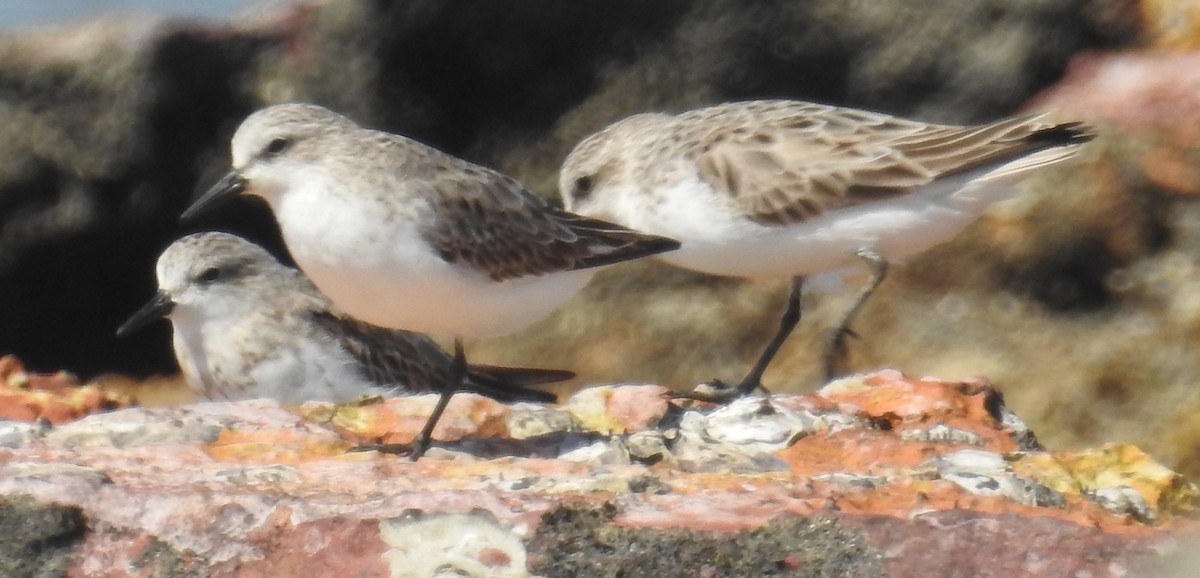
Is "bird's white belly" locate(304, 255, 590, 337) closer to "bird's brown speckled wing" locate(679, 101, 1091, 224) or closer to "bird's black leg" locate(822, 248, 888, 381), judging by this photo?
"bird's brown speckled wing" locate(679, 101, 1091, 224)

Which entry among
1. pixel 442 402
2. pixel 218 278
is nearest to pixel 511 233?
pixel 442 402

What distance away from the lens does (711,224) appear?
21.0ft

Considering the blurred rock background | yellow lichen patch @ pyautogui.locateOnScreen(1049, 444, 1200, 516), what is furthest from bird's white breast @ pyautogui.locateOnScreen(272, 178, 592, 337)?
the blurred rock background

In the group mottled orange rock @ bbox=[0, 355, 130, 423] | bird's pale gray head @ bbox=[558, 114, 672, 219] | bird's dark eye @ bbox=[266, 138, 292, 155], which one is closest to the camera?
mottled orange rock @ bbox=[0, 355, 130, 423]

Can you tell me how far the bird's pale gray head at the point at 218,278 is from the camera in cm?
751

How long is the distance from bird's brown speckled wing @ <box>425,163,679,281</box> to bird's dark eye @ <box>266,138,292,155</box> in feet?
1.69

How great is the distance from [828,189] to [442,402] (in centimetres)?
204

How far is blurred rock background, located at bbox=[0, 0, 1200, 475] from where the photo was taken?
25.8 ft

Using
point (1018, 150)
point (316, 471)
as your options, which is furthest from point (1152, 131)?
point (316, 471)

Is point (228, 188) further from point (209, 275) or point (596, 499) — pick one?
point (596, 499)

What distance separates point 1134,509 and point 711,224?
2.81 metres

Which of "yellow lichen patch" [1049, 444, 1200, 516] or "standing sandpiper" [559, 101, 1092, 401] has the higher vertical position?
"standing sandpiper" [559, 101, 1092, 401]

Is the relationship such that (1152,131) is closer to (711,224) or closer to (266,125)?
(711,224)

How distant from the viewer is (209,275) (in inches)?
299
